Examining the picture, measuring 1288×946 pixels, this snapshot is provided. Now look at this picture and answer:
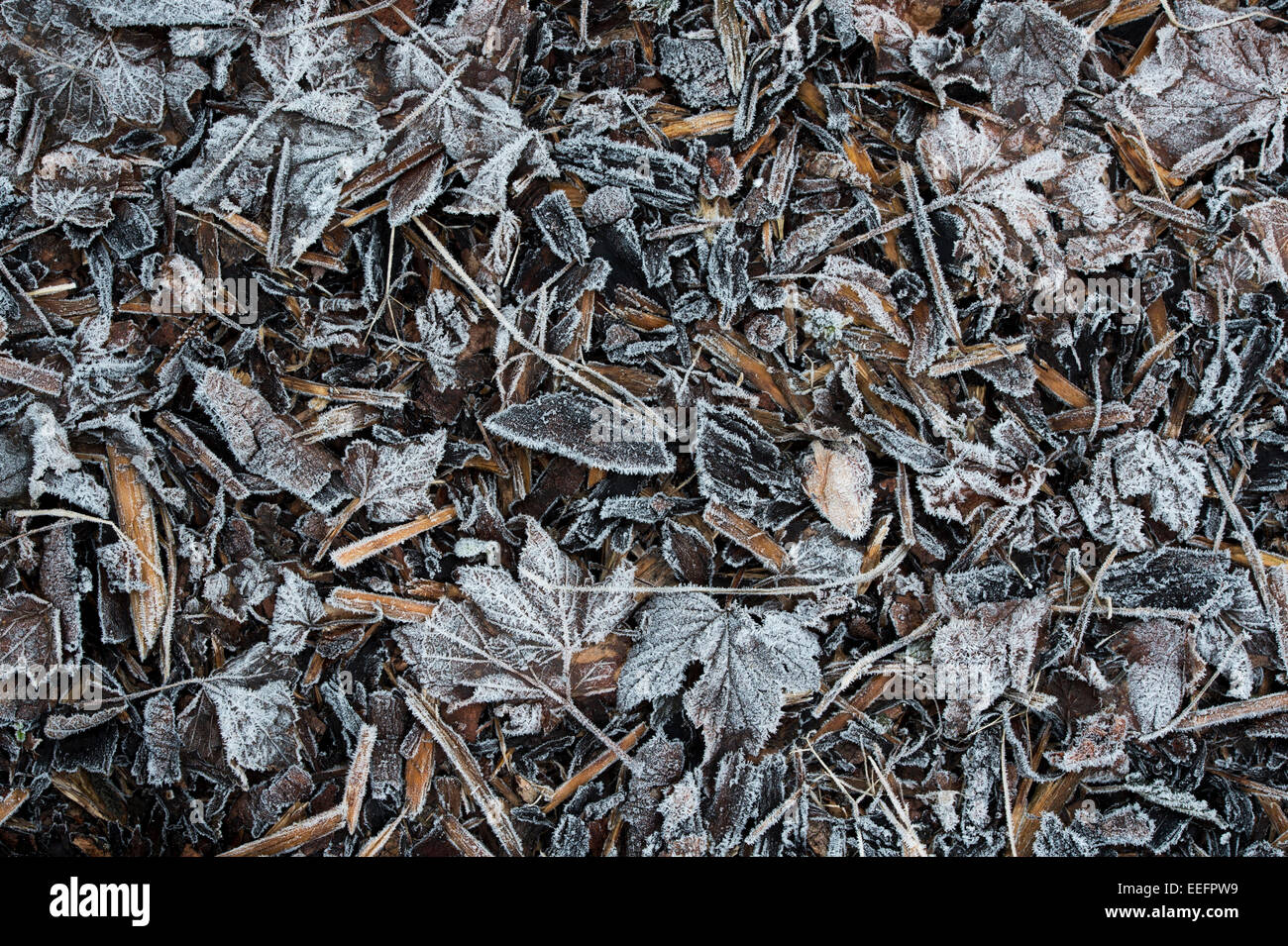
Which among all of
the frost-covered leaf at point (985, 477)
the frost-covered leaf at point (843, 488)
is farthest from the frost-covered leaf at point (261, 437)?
the frost-covered leaf at point (985, 477)

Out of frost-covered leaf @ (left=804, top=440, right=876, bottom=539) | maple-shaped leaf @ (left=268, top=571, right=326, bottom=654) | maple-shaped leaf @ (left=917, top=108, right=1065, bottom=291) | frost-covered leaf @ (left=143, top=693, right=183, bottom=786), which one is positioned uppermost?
maple-shaped leaf @ (left=917, top=108, right=1065, bottom=291)

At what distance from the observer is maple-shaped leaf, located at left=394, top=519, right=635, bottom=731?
0.95 m

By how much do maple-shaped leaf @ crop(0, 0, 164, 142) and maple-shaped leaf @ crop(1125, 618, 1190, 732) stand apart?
4.64 ft

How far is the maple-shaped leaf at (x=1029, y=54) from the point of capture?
0.97 metres

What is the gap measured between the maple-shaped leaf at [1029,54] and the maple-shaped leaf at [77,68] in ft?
3.41

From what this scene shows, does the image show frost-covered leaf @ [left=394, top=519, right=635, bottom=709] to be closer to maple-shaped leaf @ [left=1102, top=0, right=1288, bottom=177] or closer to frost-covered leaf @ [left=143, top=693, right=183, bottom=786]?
frost-covered leaf @ [left=143, top=693, right=183, bottom=786]

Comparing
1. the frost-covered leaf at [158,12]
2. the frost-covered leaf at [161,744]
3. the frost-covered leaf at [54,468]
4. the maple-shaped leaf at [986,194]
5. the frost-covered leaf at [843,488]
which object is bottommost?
the frost-covered leaf at [161,744]

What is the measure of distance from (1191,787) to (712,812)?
63 cm

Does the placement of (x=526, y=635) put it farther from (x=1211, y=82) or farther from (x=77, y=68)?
(x=1211, y=82)

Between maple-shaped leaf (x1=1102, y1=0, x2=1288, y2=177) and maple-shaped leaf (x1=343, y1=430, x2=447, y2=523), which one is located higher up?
maple-shaped leaf (x1=1102, y1=0, x2=1288, y2=177)

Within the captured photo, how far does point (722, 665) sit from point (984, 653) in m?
0.33

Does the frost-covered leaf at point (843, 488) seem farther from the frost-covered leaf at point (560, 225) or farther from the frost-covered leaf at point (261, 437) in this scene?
the frost-covered leaf at point (261, 437)

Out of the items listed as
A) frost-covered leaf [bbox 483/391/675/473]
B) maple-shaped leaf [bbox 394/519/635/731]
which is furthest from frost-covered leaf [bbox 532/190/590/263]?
maple-shaped leaf [bbox 394/519/635/731]

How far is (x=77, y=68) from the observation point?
938 mm
